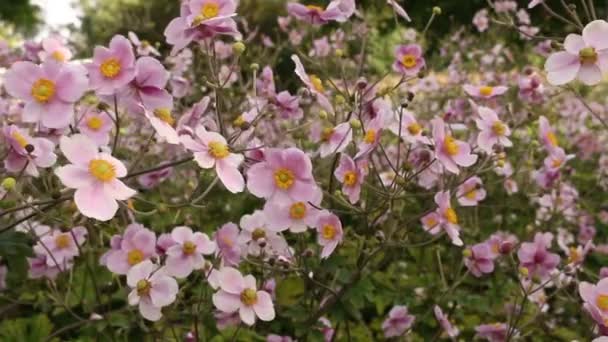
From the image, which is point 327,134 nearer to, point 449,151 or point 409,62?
point 449,151

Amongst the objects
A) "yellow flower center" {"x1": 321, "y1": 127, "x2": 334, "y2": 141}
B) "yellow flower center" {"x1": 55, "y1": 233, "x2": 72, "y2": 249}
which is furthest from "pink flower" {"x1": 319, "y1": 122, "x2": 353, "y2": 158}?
"yellow flower center" {"x1": 55, "y1": 233, "x2": 72, "y2": 249}

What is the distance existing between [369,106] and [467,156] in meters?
0.33

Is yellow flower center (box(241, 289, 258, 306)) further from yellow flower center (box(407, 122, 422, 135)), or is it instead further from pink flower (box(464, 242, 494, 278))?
pink flower (box(464, 242, 494, 278))

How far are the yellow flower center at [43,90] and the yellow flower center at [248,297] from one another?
2.09ft

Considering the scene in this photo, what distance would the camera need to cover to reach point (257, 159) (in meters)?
1.58

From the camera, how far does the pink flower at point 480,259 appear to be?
6.75 feet

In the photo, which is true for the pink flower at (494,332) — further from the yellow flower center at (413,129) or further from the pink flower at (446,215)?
the yellow flower center at (413,129)

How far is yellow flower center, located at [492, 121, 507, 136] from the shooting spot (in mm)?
1920

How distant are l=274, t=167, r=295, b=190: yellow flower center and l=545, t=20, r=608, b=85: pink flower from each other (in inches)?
25.1

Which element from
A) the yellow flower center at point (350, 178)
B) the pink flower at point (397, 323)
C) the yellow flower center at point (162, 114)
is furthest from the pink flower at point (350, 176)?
the pink flower at point (397, 323)

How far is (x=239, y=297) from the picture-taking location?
5.26 ft

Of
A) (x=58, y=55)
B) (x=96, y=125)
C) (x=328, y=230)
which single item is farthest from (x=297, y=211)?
(x=58, y=55)

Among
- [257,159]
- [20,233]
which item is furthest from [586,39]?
[20,233]

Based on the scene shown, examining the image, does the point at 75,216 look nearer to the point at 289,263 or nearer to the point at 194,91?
the point at 289,263
